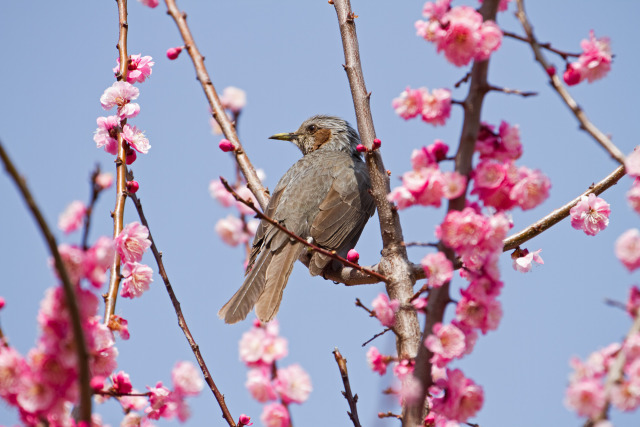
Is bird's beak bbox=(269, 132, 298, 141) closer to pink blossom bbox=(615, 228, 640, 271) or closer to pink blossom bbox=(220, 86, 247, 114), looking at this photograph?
pink blossom bbox=(220, 86, 247, 114)

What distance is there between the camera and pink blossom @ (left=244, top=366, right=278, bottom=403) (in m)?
1.74

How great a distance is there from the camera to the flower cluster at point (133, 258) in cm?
263

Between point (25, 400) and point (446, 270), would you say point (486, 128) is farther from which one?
point (25, 400)

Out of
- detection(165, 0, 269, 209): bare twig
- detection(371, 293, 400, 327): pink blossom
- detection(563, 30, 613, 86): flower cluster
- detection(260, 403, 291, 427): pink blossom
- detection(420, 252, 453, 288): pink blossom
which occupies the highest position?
detection(165, 0, 269, 209): bare twig

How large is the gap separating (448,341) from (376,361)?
0.55 metres

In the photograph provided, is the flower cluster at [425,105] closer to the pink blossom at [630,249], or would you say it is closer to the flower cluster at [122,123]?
the pink blossom at [630,249]

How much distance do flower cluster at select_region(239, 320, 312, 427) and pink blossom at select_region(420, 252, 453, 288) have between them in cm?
45

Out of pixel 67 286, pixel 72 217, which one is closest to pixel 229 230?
pixel 72 217

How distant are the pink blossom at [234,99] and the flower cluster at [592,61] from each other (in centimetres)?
268

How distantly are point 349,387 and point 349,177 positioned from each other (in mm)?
3797

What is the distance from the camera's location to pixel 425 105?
200cm

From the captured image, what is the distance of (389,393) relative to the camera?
2158mm

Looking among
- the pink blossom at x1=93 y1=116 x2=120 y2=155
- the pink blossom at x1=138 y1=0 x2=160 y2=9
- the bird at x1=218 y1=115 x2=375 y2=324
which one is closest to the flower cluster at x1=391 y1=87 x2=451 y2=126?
the pink blossom at x1=93 y1=116 x2=120 y2=155

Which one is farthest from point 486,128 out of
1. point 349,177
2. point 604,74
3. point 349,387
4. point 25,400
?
point 349,177
